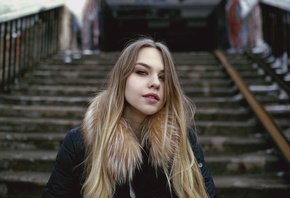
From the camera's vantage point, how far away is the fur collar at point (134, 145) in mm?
1088

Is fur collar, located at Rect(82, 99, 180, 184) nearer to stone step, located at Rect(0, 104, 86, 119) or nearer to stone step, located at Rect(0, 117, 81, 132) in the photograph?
stone step, located at Rect(0, 117, 81, 132)

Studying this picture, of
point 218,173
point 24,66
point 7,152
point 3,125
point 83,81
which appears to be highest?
point 24,66

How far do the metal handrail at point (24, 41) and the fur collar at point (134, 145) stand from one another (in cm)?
315

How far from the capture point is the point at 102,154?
1.09 meters

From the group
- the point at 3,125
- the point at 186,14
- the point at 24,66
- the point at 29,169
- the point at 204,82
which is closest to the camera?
the point at 29,169

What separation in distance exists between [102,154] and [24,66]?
3.74 meters

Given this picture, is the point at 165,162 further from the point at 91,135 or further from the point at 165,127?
the point at 91,135

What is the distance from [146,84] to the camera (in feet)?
3.69

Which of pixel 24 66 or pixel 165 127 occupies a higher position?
pixel 24 66

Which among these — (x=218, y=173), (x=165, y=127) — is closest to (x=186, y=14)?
(x=218, y=173)

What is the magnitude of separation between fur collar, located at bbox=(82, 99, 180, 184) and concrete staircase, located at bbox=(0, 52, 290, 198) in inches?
21.4

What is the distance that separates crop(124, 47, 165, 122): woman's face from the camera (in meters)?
1.12

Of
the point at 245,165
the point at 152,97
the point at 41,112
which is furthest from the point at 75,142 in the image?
the point at 41,112

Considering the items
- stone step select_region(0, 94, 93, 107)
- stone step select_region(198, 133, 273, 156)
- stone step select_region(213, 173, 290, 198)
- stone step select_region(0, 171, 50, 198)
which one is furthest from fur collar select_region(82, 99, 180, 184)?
stone step select_region(0, 94, 93, 107)
